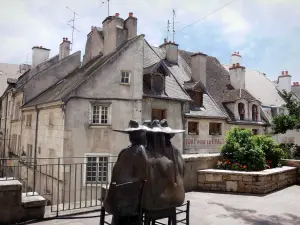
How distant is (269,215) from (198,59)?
17.3 meters

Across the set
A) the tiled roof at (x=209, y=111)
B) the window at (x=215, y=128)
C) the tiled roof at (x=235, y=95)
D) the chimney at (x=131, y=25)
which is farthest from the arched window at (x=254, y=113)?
the chimney at (x=131, y=25)

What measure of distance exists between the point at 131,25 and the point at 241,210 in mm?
15479

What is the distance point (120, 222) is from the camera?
3.60 metres

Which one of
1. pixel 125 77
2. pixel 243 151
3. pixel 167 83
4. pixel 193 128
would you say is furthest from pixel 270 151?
pixel 167 83

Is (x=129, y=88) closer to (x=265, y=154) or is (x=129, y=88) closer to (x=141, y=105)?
(x=141, y=105)

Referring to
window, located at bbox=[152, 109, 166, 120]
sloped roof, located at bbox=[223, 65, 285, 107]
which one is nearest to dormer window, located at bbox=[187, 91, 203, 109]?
window, located at bbox=[152, 109, 166, 120]

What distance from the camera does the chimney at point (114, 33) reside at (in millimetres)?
18312

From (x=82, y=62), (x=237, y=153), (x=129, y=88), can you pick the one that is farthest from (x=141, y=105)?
(x=82, y=62)

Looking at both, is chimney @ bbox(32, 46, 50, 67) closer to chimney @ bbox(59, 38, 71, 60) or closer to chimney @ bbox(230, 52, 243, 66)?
chimney @ bbox(59, 38, 71, 60)

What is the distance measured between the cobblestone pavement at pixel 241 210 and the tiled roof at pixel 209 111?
37.1 ft

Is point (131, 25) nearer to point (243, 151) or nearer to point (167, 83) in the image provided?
point (167, 83)

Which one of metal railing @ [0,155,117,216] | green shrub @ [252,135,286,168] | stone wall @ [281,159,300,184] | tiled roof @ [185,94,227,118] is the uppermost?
tiled roof @ [185,94,227,118]

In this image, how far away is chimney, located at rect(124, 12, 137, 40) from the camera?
1892cm

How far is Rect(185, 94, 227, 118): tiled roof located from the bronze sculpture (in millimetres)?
14962
